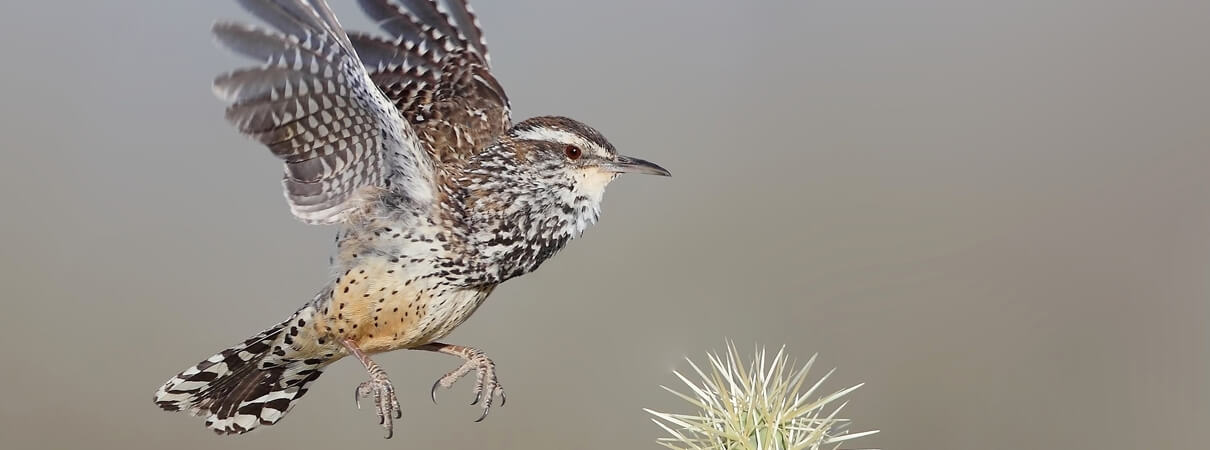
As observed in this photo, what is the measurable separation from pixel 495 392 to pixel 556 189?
36 centimetres

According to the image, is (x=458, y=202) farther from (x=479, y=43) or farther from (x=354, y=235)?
(x=479, y=43)

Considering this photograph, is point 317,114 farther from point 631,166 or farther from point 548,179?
point 631,166

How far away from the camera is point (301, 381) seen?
1.92 metres

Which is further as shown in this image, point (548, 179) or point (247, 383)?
point (247, 383)

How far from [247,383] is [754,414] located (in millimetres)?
1091

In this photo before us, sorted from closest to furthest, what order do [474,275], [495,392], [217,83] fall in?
1. [217,83]
2. [474,275]
3. [495,392]

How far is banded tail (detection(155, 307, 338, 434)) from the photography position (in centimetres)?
176

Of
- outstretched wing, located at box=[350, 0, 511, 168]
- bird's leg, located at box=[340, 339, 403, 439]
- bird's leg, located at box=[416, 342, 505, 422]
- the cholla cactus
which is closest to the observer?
the cholla cactus

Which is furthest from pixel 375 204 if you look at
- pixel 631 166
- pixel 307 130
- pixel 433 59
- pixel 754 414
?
pixel 754 414

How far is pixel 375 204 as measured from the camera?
5.35 ft

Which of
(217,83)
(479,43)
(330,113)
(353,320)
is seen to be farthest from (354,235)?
(479,43)

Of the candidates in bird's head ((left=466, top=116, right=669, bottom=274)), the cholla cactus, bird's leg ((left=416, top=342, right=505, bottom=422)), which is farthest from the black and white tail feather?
the cholla cactus

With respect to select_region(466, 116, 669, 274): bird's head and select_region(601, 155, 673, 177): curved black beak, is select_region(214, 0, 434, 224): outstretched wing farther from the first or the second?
select_region(601, 155, 673, 177): curved black beak

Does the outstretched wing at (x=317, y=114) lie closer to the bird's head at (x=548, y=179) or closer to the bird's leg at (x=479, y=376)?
the bird's head at (x=548, y=179)
